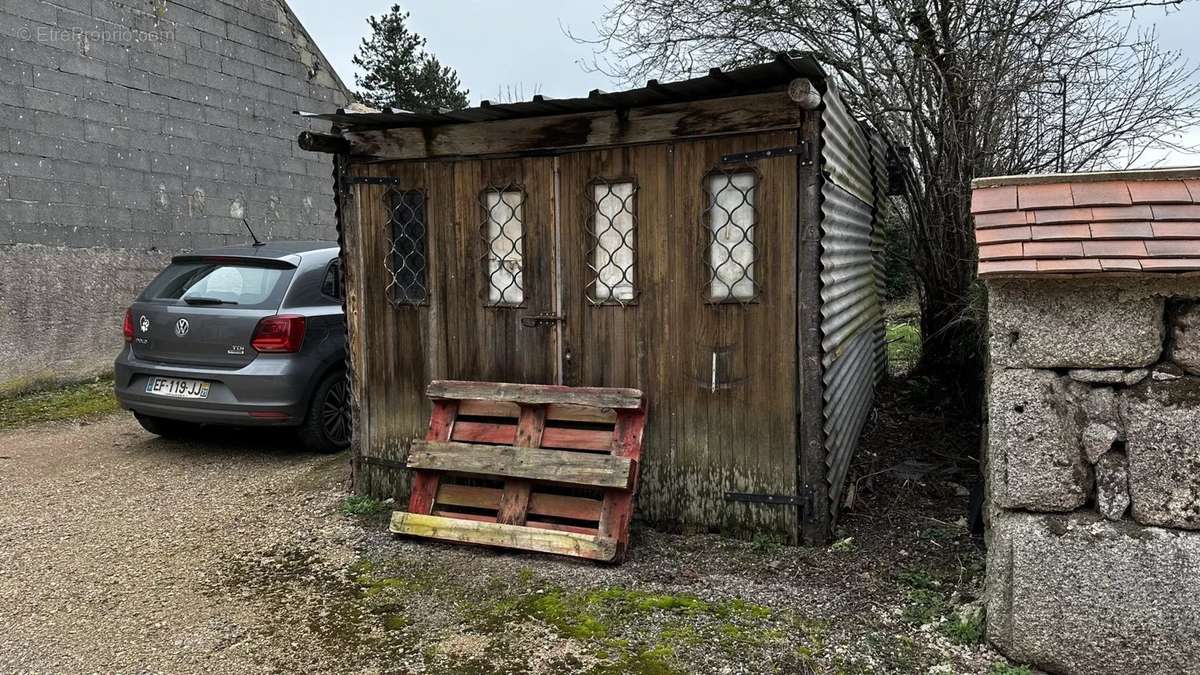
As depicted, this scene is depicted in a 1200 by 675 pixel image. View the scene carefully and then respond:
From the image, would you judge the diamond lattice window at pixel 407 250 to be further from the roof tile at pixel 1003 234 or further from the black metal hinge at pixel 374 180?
the roof tile at pixel 1003 234

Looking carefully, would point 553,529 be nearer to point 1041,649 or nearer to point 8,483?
point 1041,649

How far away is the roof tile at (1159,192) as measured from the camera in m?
2.75

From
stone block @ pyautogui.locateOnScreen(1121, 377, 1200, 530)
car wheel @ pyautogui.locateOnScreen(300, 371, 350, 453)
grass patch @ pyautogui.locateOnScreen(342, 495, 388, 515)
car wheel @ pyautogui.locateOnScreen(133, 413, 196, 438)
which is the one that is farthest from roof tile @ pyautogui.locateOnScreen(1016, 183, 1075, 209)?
car wheel @ pyautogui.locateOnScreen(133, 413, 196, 438)

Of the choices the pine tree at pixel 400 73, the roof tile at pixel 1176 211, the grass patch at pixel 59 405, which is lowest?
the grass patch at pixel 59 405

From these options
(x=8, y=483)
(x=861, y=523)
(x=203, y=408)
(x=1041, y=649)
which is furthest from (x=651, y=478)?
(x=8, y=483)

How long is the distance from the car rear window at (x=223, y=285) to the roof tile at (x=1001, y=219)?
464 centimetres

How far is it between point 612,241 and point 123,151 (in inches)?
280

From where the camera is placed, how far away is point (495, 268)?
458 centimetres

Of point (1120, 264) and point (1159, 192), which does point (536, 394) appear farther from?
point (1159, 192)

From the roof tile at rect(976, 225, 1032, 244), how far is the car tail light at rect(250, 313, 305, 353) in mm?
4529

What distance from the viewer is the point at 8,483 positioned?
5520mm

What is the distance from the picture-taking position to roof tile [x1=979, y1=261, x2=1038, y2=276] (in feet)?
9.05

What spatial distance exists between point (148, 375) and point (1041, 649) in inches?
229

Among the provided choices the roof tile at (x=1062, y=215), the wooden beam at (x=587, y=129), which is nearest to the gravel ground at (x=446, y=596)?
the roof tile at (x=1062, y=215)
